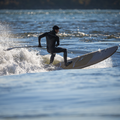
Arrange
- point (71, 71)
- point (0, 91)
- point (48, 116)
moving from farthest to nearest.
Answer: point (71, 71) < point (0, 91) < point (48, 116)

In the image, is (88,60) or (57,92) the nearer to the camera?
A: (57,92)

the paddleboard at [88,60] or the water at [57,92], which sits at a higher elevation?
the paddleboard at [88,60]

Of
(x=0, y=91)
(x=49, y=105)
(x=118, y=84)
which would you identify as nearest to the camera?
(x=49, y=105)

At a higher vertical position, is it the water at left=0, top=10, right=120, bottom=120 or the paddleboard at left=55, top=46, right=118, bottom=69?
the paddleboard at left=55, top=46, right=118, bottom=69

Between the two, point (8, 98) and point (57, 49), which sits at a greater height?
point (57, 49)

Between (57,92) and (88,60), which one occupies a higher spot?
(88,60)

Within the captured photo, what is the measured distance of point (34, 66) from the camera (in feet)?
35.8

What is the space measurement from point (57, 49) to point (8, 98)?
13.5 ft

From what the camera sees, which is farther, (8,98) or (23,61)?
(23,61)

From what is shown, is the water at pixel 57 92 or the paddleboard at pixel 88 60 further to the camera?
the paddleboard at pixel 88 60

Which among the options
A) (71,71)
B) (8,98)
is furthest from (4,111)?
(71,71)

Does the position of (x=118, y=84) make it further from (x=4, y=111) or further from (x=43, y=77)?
(x=4, y=111)

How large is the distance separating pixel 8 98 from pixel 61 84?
1922 millimetres

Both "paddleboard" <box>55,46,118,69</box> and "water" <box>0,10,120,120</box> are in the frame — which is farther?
"paddleboard" <box>55,46,118,69</box>
